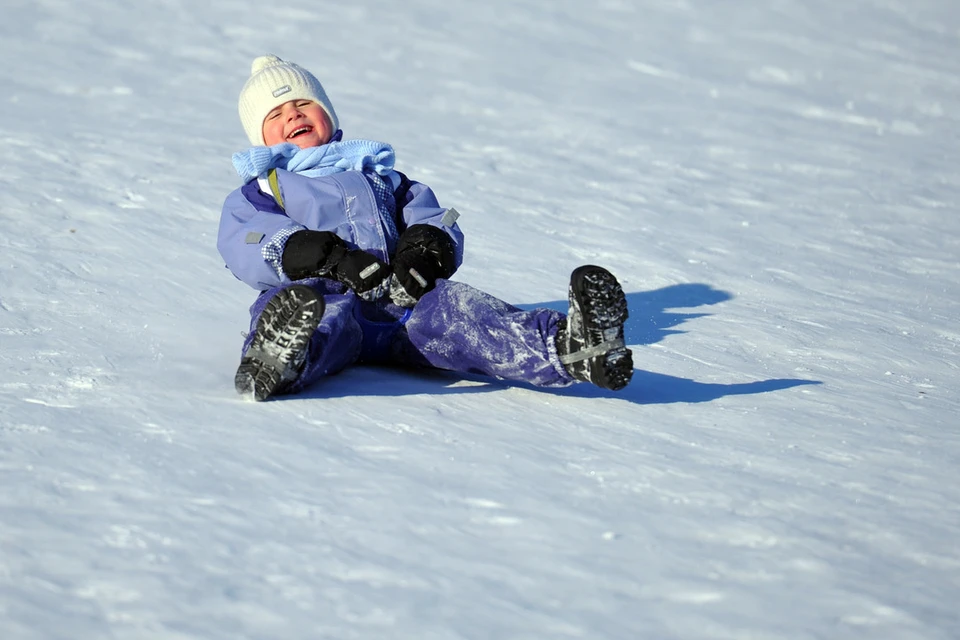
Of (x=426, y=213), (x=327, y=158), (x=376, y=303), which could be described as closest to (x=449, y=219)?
(x=426, y=213)

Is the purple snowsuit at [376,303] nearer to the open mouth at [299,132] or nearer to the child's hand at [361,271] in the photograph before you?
the child's hand at [361,271]

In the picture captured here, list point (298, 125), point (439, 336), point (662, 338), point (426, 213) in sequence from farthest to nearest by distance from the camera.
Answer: point (662, 338)
point (298, 125)
point (426, 213)
point (439, 336)

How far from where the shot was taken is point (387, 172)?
3.49 metres

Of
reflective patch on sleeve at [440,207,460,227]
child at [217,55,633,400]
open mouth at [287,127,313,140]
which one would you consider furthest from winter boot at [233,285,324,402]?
open mouth at [287,127,313,140]

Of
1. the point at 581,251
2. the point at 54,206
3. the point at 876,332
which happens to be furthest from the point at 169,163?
the point at 876,332

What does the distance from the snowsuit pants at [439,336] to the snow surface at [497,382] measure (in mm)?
77

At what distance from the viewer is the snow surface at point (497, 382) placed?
6.40ft

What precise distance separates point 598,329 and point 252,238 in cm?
103

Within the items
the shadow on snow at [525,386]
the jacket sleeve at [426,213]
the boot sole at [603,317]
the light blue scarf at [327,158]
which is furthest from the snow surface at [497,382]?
the light blue scarf at [327,158]

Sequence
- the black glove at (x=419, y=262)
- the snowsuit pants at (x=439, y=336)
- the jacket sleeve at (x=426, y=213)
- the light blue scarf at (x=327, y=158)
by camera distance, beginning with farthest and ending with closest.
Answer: the light blue scarf at (x=327, y=158), the jacket sleeve at (x=426, y=213), the black glove at (x=419, y=262), the snowsuit pants at (x=439, y=336)

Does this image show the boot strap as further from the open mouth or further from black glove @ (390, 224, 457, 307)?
the open mouth

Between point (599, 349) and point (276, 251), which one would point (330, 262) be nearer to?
point (276, 251)

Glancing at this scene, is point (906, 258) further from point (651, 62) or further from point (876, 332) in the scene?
point (651, 62)

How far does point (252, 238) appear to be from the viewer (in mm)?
3172
